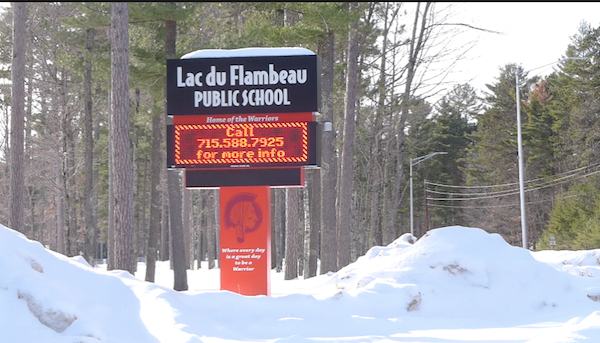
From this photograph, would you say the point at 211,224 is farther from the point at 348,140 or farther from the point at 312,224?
the point at 348,140

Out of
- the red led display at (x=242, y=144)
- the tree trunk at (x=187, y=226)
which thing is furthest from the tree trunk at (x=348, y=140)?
the tree trunk at (x=187, y=226)

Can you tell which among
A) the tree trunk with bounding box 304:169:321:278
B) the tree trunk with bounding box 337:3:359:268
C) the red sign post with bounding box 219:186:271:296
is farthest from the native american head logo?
the tree trunk with bounding box 304:169:321:278

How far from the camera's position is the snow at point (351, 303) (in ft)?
29.1

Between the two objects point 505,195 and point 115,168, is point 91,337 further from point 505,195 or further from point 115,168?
point 505,195

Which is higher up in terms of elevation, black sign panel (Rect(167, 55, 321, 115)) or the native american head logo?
black sign panel (Rect(167, 55, 321, 115))

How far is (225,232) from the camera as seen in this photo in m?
14.8

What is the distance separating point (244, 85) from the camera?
48.8ft

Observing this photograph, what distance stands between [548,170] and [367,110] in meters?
20.8

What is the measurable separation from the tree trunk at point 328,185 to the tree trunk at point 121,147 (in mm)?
6834

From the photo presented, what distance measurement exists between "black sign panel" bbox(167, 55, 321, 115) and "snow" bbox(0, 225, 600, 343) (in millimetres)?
4248

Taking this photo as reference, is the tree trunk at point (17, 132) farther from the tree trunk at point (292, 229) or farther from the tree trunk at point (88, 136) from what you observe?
the tree trunk at point (292, 229)

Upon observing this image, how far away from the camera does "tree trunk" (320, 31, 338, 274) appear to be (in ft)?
67.9

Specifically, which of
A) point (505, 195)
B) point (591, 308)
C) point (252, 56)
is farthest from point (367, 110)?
point (505, 195)

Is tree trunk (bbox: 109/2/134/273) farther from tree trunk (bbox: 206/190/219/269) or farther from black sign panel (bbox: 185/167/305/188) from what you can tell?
tree trunk (bbox: 206/190/219/269)
